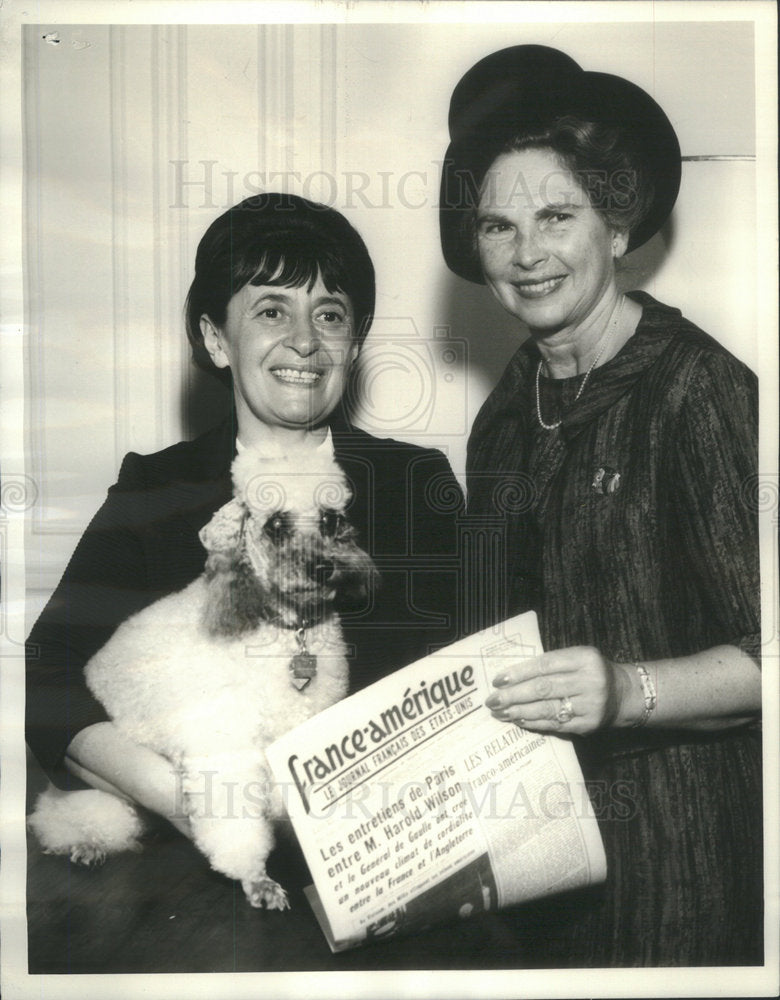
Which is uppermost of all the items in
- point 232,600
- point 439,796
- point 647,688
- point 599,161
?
point 599,161

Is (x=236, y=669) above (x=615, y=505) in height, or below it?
below

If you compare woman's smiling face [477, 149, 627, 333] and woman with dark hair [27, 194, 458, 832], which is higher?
woman's smiling face [477, 149, 627, 333]

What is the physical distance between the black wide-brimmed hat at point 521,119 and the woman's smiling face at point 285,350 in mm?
192

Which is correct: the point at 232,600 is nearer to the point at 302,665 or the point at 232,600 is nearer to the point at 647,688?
the point at 302,665

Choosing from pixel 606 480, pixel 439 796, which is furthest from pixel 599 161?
pixel 439 796

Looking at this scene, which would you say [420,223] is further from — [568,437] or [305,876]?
[305,876]

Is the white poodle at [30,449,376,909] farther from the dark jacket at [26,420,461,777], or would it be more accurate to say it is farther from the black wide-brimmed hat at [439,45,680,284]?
the black wide-brimmed hat at [439,45,680,284]

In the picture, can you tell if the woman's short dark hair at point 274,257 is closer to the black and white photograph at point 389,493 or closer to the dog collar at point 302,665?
the black and white photograph at point 389,493

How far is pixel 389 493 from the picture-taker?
1.27 meters

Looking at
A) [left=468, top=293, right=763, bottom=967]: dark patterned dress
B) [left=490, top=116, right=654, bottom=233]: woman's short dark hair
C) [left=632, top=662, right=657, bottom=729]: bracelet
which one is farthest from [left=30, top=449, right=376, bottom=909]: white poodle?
[left=490, top=116, right=654, bottom=233]: woman's short dark hair

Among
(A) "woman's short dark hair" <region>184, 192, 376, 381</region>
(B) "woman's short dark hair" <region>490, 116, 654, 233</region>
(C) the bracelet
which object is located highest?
(B) "woman's short dark hair" <region>490, 116, 654, 233</region>

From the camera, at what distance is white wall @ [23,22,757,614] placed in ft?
4.20

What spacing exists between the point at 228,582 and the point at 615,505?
0.53 m

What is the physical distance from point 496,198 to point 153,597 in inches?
28.0
